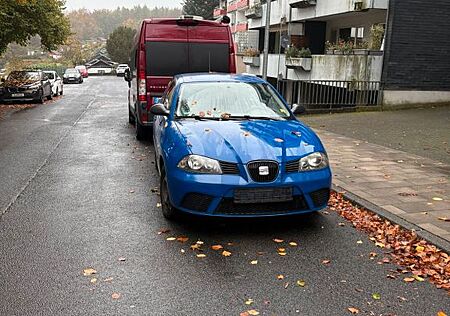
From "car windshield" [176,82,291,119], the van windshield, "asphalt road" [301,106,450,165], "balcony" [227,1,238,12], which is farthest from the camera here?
"balcony" [227,1,238,12]

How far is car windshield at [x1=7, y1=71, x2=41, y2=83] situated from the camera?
23.0m

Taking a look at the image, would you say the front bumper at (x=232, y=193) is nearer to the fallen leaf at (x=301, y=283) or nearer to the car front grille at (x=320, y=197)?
the car front grille at (x=320, y=197)

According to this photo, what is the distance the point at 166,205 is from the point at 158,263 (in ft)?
4.24

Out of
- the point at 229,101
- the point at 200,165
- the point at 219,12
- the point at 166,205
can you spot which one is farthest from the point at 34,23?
the point at 219,12

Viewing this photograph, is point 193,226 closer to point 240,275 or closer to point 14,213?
point 240,275

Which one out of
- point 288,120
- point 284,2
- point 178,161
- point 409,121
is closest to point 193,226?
point 178,161

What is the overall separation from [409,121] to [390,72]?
445cm

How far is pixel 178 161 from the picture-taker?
5258 millimetres

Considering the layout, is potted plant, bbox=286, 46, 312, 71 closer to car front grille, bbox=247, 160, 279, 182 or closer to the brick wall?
the brick wall

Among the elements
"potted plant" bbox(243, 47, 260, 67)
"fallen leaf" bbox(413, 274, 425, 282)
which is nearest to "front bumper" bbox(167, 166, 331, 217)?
"fallen leaf" bbox(413, 274, 425, 282)

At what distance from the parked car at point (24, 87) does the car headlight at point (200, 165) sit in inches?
759

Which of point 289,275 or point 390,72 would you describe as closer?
point 289,275

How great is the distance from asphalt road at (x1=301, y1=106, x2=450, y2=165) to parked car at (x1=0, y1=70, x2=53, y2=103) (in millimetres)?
12977

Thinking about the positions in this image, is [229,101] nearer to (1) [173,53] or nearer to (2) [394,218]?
(2) [394,218]
